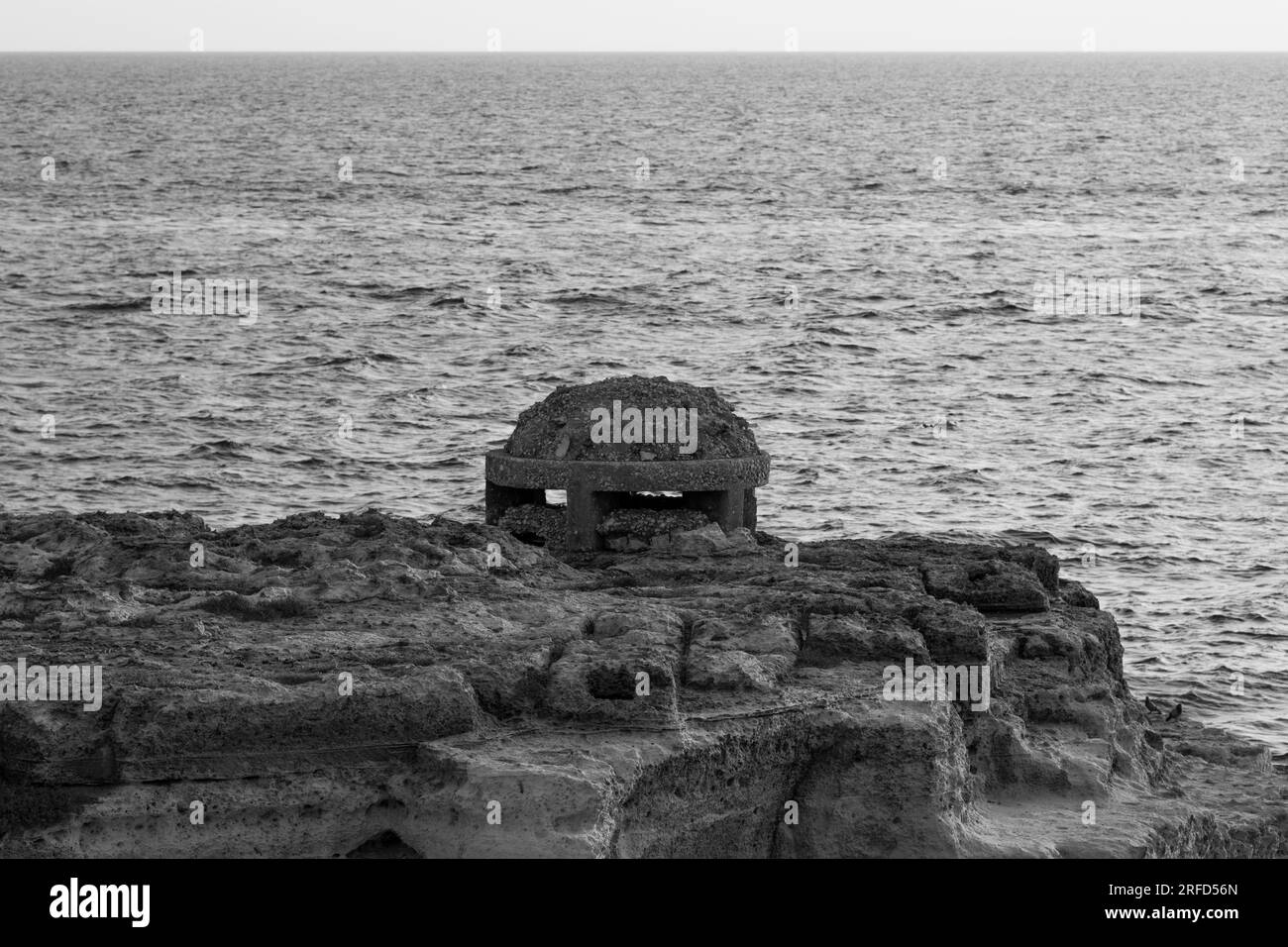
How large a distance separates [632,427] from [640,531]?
2.37 ft

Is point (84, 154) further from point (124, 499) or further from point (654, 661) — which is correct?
point (654, 661)

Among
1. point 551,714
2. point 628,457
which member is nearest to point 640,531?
point 628,457

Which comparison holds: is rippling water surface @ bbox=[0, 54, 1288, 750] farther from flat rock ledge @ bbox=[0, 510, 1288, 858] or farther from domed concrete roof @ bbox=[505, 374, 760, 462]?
flat rock ledge @ bbox=[0, 510, 1288, 858]

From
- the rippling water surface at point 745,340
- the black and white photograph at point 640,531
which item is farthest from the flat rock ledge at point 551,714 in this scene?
the rippling water surface at point 745,340

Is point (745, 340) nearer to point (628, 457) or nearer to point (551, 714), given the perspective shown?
point (628, 457)

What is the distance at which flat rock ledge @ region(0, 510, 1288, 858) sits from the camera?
8.30m

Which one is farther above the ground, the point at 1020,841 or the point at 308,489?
the point at 1020,841

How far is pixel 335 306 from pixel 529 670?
35569 mm

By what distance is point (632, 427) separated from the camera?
13469 millimetres

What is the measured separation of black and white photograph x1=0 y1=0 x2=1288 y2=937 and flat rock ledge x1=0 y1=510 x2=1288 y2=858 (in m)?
0.03

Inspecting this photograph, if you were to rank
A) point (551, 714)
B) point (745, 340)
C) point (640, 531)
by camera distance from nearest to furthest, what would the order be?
point (551, 714) < point (640, 531) < point (745, 340)
